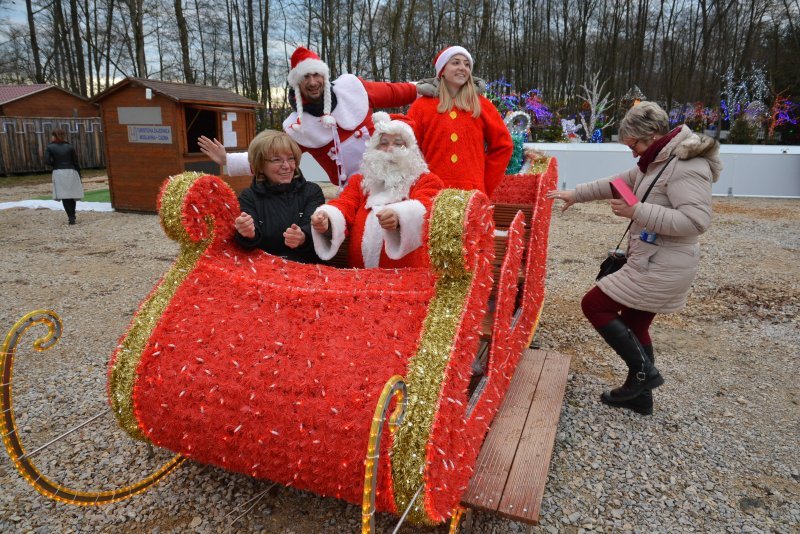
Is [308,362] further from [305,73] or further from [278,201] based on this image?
[305,73]

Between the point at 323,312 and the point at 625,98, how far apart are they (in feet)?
80.7

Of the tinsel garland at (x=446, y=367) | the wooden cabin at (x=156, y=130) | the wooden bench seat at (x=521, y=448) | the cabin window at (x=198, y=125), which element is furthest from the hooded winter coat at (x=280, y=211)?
the cabin window at (x=198, y=125)

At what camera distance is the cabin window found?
10.3 m

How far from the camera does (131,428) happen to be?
218 centimetres

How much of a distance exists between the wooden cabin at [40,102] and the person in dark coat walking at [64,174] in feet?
33.2

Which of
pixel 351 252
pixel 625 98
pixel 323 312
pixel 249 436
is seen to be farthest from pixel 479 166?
pixel 625 98

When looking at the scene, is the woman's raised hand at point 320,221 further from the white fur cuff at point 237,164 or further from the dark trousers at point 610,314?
the dark trousers at point 610,314

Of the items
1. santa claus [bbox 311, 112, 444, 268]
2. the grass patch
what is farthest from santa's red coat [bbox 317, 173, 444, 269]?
the grass patch

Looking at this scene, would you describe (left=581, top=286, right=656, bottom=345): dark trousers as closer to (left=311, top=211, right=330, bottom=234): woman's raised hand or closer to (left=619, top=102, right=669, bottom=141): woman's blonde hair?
(left=619, top=102, right=669, bottom=141): woman's blonde hair

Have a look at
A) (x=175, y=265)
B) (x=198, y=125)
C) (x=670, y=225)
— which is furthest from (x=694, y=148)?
(x=198, y=125)

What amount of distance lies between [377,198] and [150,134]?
8.60 m

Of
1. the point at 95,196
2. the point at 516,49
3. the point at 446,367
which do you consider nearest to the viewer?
the point at 446,367

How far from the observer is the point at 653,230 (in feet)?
8.77

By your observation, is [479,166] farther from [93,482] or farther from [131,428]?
[93,482]
